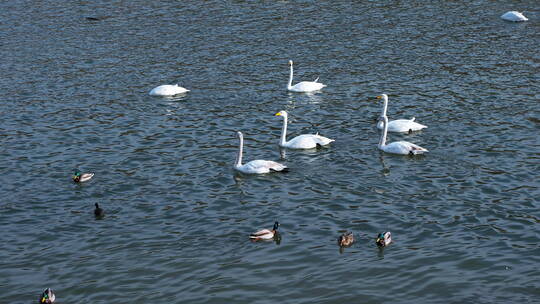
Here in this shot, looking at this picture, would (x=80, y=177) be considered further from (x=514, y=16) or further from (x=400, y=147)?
(x=514, y=16)

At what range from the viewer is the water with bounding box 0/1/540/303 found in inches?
752

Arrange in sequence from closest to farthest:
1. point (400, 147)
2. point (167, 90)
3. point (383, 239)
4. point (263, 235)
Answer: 1. point (383, 239)
2. point (263, 235)
3. point (400, 147)
4. point (167, 90)

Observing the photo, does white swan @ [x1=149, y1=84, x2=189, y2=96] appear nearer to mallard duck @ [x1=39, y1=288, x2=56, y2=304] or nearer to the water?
the water

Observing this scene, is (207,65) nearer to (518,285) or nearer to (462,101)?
(462,101)

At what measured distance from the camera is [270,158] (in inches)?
1088

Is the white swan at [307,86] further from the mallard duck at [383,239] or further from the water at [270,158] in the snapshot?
the mallard duck at [383,239]

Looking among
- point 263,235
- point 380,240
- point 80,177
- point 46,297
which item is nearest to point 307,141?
point 80,177

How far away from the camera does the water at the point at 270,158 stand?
19094 mm

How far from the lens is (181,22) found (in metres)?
48.9

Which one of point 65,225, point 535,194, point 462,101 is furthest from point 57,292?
point 462,101

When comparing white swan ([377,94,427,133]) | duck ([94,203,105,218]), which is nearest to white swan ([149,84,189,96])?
white swan ([377,94,427,133])

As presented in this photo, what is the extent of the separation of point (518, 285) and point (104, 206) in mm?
11554

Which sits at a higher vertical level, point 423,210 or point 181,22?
point 181,22

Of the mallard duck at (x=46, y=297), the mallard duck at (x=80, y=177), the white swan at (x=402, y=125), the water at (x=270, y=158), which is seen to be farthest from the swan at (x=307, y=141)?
the mallard duck at (x=46, y=297)
